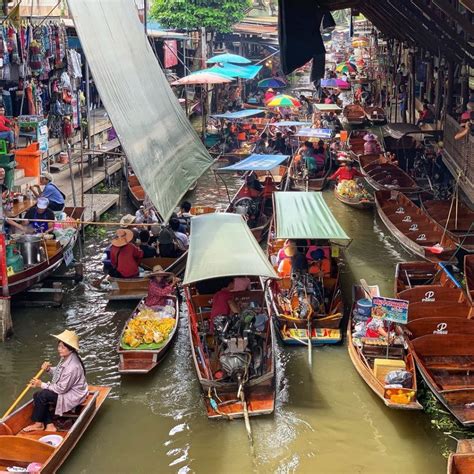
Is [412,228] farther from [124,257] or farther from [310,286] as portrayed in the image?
[124,257]

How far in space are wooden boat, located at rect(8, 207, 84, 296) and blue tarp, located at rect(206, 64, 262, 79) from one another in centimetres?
1394

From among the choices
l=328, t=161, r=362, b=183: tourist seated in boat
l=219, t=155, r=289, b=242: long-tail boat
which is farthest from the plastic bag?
l=328, t=161, r=362, b=183: tourist seated in boat

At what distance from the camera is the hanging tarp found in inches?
369

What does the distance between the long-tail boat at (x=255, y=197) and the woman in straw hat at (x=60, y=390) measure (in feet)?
25.6

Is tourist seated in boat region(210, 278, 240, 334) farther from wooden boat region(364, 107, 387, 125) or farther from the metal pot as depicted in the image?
wooden boat region(364, 107, 387, 125)

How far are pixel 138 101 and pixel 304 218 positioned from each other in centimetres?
364

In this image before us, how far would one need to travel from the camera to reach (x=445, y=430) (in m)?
8.20

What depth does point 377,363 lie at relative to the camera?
877 cm

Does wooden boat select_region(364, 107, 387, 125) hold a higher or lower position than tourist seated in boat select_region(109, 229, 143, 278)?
higher

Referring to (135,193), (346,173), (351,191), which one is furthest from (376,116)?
(135,193)

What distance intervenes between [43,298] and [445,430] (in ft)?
24.7

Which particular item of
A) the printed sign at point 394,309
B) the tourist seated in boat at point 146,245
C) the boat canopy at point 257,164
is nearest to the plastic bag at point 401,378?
the printed sign at point 394,309

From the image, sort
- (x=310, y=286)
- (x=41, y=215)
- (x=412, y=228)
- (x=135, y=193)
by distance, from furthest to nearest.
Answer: (x=135, y=193), (x=412, y=228), (x=41, y=215), (x=310, y=286)

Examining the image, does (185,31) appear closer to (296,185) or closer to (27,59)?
(296,185)
